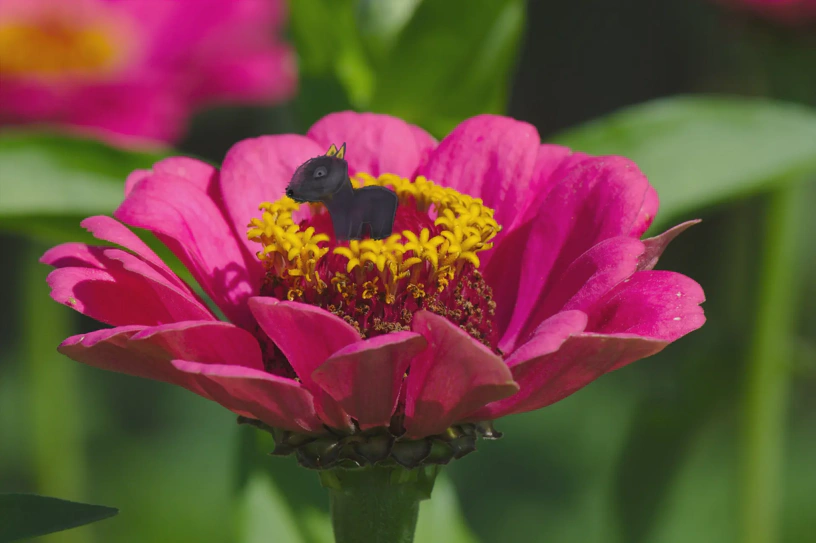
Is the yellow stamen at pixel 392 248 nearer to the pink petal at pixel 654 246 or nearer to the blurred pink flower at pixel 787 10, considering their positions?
the pink petal at pixel 654 246

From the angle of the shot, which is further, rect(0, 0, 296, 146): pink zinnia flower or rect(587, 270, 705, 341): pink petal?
rect(0, 0, 296, 146): pink zinnia flower

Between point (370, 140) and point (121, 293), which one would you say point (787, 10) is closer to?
point (370, 140)

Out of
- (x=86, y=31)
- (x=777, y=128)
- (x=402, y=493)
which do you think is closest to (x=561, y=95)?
(x=86, y=31)

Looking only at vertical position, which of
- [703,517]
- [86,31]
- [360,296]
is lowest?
[703,517]

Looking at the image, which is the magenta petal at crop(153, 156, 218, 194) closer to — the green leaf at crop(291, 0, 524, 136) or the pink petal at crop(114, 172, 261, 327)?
the pink petal at crop(114, 172, 261, 327)

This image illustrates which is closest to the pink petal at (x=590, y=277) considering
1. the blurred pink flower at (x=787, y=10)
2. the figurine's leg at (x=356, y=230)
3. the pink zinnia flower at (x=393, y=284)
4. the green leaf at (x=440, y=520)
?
the pink zinnia flower at (x=393, y=284)

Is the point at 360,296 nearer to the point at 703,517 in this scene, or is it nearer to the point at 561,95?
the point at 703,517

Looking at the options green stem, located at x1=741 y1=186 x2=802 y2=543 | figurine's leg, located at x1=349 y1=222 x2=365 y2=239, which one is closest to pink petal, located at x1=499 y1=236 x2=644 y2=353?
figurine's leg, located at x1=349 y1=222 x2=365 y2=239
